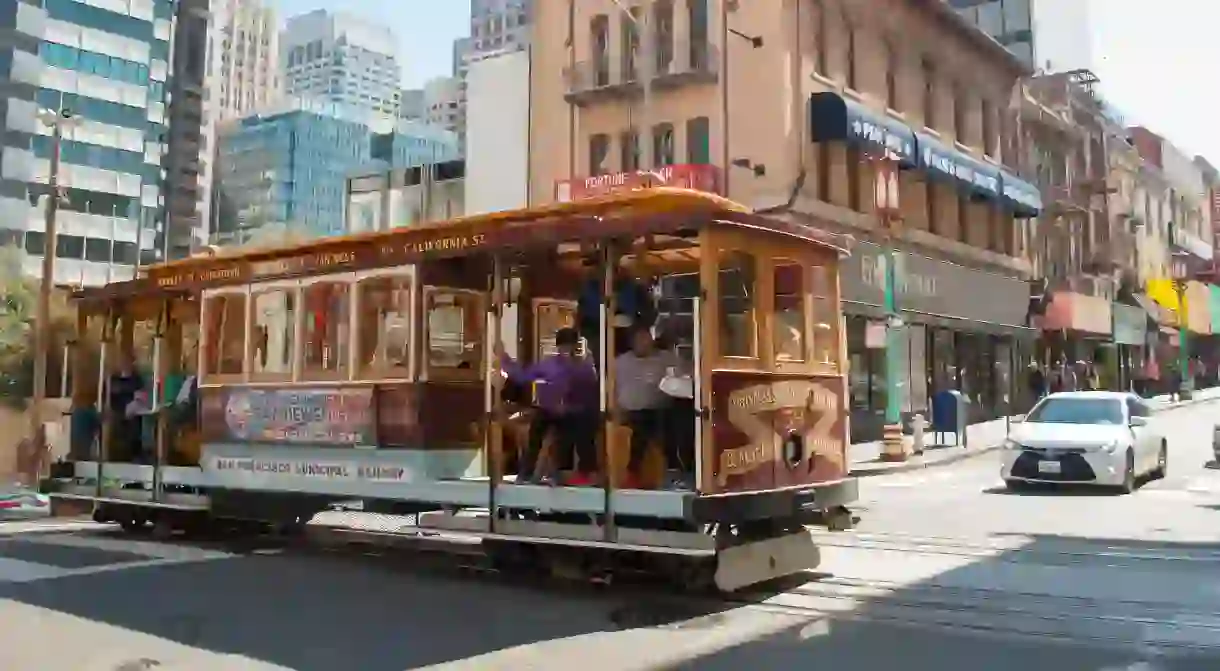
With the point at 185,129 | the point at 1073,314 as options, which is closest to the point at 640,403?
the point at 1073,314

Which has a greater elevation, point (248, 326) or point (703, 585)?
point (248, 326)

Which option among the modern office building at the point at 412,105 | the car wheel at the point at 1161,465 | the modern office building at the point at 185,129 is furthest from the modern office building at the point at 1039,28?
the modern office building at the point at 412,105

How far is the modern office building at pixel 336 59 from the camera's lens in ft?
533

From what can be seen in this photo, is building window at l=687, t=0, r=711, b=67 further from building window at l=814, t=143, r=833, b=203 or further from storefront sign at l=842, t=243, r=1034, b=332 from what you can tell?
storefront sign at l=842, t=243, r=1034, b=332

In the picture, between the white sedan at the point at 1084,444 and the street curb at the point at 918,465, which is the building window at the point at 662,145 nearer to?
the street curb at the point at 918,465

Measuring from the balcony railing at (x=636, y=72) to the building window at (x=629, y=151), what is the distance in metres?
1.06

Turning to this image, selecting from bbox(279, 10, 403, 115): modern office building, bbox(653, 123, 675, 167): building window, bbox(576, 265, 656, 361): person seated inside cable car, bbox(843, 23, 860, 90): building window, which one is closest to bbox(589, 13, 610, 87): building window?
bbox(653, 123, 675, 167): building window

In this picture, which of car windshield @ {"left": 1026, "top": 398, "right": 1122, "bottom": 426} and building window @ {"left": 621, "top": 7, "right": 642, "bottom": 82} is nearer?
car windshield @ {"left": 1026, "top": 398, "right": 1122, "bottom": 426}

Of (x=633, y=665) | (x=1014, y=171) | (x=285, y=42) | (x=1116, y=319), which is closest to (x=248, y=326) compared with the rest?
(x=633, y=665)

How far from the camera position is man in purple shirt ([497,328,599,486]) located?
29.7ft

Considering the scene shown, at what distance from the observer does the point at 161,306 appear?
13.1m

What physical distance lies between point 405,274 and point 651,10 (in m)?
20.0

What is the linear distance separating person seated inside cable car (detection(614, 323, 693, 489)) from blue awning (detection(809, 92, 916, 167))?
62.4 ft

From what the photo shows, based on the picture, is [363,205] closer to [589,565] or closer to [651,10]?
[651,10]
